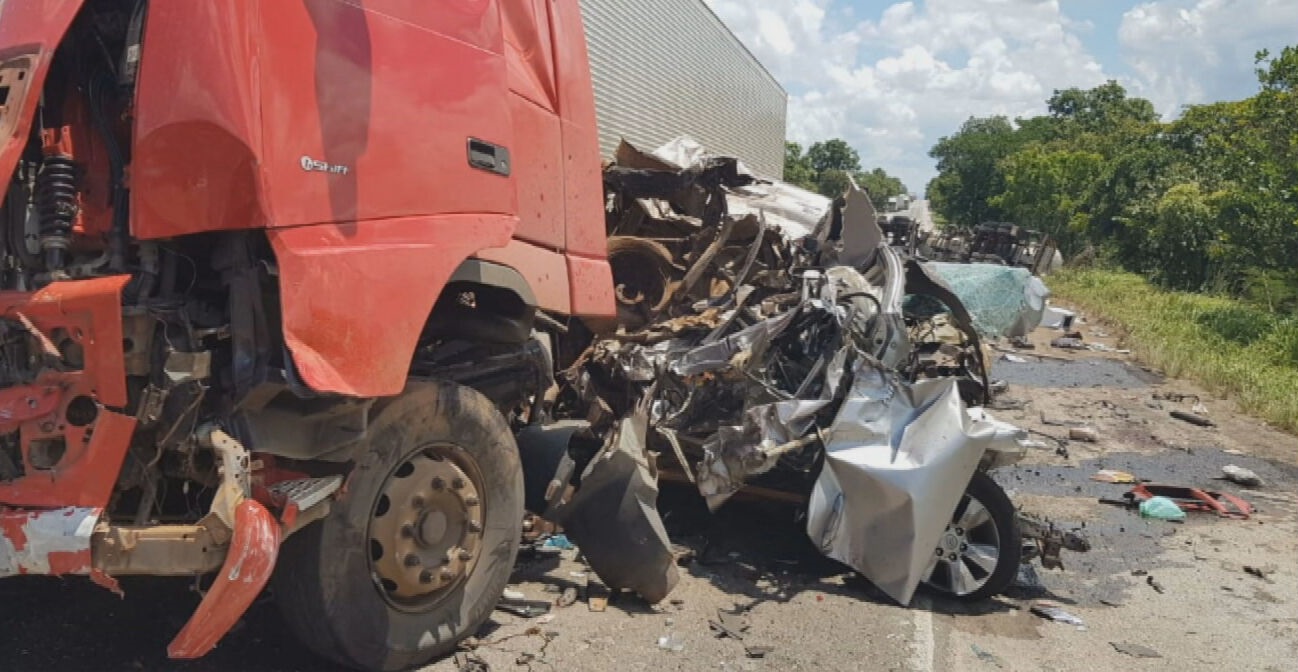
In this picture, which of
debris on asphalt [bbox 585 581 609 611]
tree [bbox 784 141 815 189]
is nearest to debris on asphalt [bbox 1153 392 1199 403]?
debris on asphalt [bbox 585 581 609 611]

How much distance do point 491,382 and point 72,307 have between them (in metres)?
1.85

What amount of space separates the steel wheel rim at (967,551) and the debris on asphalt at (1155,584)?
1.16 meters

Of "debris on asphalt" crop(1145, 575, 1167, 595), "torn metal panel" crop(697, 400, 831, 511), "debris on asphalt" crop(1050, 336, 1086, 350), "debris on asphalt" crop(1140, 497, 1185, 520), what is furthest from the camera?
"debris on asphalt" crop(1050, 336, 1086, 350)

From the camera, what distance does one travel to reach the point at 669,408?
5652mm

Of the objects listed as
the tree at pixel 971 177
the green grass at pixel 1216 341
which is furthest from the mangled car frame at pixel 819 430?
the tree at pixel 971 177

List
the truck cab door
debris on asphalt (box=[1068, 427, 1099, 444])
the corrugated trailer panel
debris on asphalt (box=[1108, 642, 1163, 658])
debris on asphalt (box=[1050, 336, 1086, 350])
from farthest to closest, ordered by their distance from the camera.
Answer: debris on asphalt (box=[1050, 336, 1086, 350]), the corrugated trailer panel, debris on asphalt (box=[1068, 427, 1099, 444]), debris on asphalt (box=[1108, 642, 1163, 658]), the truck cab door

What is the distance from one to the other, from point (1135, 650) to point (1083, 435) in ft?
17.2

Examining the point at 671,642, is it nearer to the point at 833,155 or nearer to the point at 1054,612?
the point at 1054,612

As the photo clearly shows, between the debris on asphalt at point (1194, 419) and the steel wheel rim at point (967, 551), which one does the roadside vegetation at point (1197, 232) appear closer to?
the debris on asphalt at point (1194, 419)

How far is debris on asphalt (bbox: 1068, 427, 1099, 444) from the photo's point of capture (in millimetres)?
9492

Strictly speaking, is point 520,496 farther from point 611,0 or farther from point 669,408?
point 611,0

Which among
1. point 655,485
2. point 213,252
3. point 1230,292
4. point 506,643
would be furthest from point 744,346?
point 1230,292

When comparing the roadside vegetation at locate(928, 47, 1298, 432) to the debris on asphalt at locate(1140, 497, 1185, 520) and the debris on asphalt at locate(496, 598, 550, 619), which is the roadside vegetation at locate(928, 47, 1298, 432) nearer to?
the debris on asphalt at locate(1140, 497, 1185, 520)

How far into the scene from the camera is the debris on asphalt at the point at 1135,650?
15.2 ft
